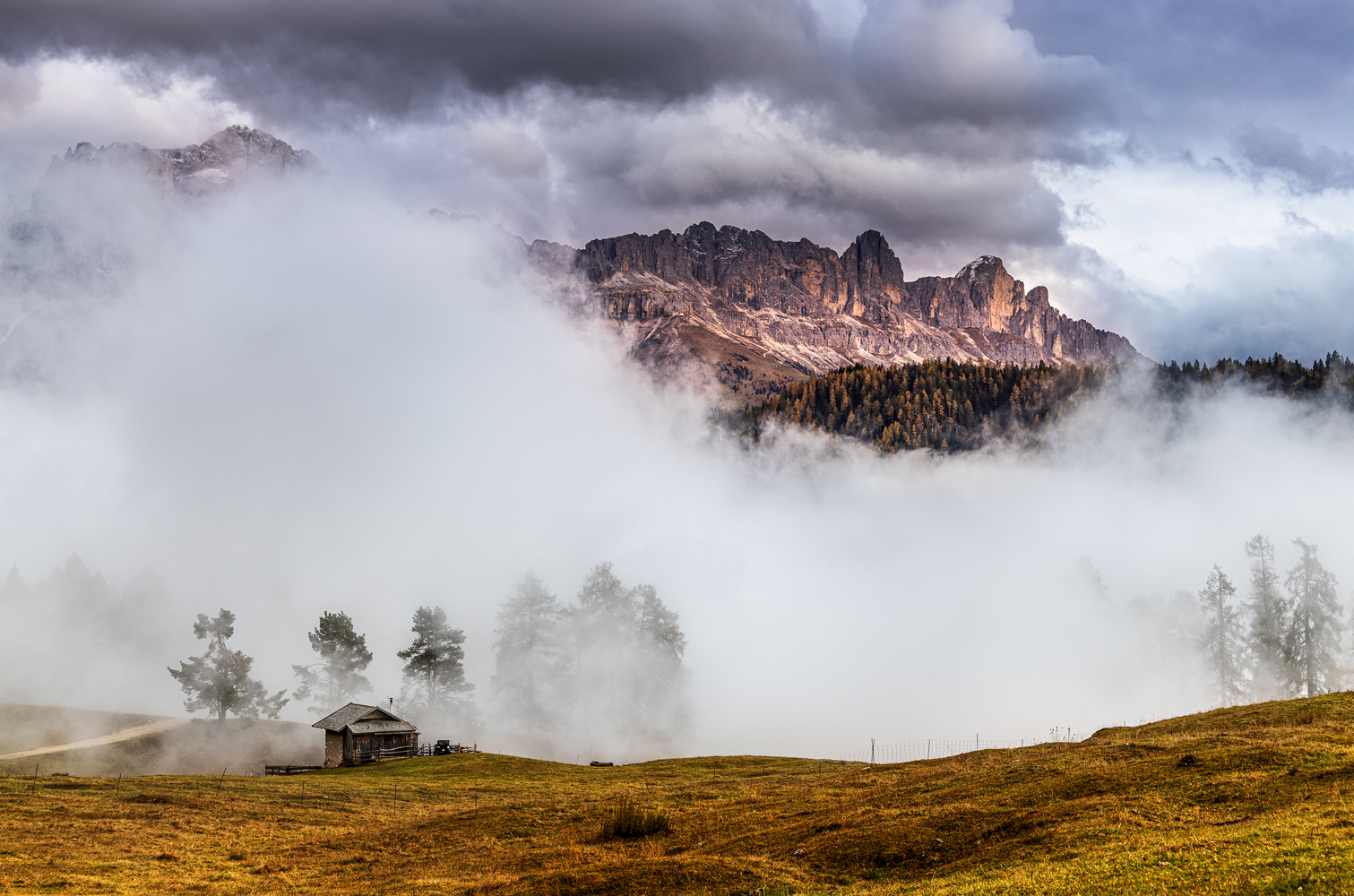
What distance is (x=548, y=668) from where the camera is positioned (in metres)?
124

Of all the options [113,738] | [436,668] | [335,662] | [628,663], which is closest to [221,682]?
[113,738]

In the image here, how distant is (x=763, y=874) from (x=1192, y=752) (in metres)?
22.4

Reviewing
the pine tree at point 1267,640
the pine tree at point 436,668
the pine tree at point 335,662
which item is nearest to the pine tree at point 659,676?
the pine tree at point 436,668

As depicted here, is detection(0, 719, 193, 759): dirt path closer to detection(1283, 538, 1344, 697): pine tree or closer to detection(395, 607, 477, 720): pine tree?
detection(395, 607, 477, 720): pine tree

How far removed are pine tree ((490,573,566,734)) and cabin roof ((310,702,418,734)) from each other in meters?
27.7

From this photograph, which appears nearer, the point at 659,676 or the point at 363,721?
the point at 363,721

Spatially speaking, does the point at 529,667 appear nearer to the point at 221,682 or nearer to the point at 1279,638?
the point at 221,682

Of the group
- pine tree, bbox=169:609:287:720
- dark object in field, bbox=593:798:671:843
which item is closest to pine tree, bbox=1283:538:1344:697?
dark object in field, bbox=593:798:671:843

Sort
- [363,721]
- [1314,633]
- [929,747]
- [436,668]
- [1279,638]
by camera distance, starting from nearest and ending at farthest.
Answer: [363,721], [1314,633], [1279,638], [436,668], [929,747]

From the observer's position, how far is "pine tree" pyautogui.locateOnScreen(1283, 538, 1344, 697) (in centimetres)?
10056

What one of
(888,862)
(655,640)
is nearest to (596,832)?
(888,862)

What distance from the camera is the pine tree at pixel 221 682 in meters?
108

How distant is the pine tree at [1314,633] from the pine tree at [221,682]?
118m

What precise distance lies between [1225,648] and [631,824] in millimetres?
102611
